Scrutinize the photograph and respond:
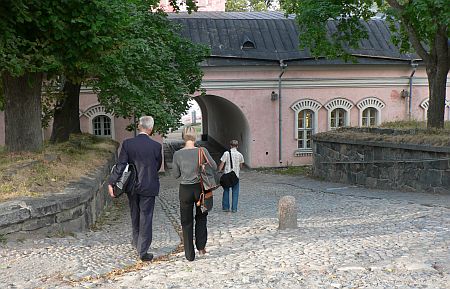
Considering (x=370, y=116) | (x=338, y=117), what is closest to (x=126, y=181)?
(x=338, y=117)

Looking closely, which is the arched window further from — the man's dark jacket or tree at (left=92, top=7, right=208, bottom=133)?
the man's dark jacket

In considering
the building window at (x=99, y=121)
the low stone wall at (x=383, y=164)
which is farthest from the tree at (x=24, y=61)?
the building window at (x=99, y=121)

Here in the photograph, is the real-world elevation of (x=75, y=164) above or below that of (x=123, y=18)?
below

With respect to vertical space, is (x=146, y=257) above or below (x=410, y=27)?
below

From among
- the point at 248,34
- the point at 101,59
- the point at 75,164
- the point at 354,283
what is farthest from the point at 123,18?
the point at 248,34

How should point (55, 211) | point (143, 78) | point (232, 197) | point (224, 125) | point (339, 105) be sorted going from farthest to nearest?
point (224, 125)
point (339, 105)
point (143, 78)
point (232, 197)
point (55, 211)

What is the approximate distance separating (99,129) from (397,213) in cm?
1565

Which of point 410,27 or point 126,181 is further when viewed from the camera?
point 410,27

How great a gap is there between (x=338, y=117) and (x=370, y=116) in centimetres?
162

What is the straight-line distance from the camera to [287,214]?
7.45 meters

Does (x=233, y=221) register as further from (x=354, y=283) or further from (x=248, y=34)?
(x=248, y=34)

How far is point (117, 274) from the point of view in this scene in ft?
17.1

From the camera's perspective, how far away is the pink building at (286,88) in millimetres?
21938

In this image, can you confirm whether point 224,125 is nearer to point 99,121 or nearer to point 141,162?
point 99,121
